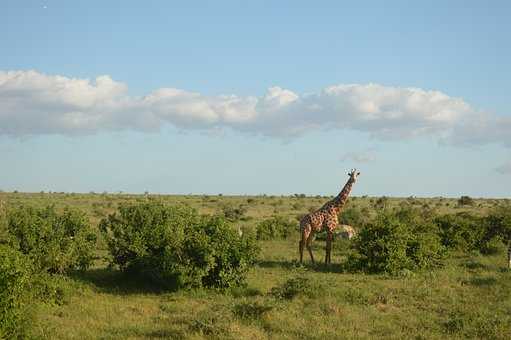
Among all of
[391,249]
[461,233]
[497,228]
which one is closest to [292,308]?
[391,249]

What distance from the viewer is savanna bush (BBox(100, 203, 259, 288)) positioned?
1524cm

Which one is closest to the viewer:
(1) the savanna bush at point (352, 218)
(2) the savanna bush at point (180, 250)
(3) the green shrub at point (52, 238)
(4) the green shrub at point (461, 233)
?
(3) the green shrub at point (52, 238)

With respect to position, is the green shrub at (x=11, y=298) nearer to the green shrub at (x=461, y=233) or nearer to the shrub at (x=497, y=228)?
the green shrub at (x=461, y=233)

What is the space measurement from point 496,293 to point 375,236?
179 inches

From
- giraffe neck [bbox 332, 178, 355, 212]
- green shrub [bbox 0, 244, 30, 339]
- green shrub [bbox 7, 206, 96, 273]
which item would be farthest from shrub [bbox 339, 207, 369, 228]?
green shrub [bbox 0, 244, 30, 339]

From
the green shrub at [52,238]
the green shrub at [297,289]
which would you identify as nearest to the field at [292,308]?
the green shrub at [297,289]

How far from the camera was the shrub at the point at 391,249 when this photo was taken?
1828cm

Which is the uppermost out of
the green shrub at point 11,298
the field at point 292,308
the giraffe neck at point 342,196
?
the giraffe neck at point 342,196

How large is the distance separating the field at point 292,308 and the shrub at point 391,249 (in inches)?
24.0

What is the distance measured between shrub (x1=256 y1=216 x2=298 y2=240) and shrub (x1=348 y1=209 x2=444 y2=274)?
9.74 m

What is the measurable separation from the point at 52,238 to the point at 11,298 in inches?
239

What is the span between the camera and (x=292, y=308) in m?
13.1

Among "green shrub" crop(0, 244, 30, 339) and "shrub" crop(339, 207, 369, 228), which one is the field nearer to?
"green shrub" crop(0, 244, 30, 339)

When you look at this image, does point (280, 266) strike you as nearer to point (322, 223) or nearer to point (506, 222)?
point (322, 223)
